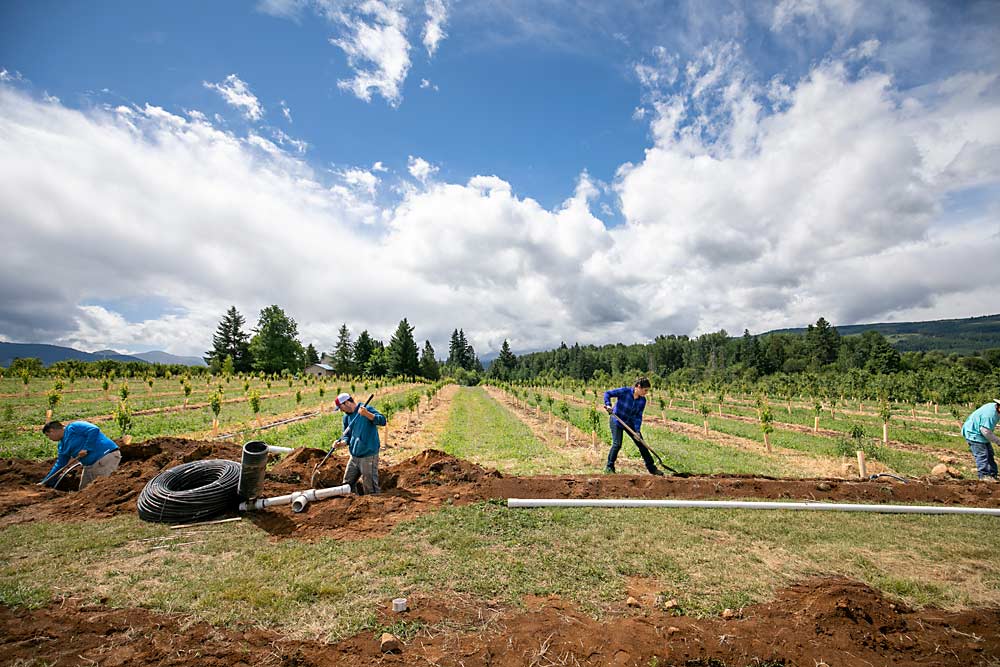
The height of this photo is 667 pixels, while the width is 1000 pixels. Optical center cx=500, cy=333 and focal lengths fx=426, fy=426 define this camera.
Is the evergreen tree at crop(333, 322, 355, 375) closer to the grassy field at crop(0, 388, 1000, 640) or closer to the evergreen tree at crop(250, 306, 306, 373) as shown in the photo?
the evergreen tree at crop(250, 306, 306, 373)

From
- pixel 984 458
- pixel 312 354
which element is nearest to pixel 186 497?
pixel 984 458

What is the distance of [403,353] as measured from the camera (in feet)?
248

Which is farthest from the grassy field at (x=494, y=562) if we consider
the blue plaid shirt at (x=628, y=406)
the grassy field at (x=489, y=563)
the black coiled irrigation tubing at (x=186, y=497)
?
the blue plaid shirt at (x=628, y=406)

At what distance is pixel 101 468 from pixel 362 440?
4747 millimetres

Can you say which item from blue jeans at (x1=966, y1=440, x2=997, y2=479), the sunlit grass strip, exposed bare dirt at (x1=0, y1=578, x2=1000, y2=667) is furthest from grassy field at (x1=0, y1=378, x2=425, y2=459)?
blue jeans at (x1=966, y1=440, x2=997, y2=479)

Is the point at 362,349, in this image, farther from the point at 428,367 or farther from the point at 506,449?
the point at 506,449

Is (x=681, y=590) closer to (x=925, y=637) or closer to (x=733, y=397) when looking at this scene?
(x=925, y=637)

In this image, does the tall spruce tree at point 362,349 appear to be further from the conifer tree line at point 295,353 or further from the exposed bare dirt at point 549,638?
the exposed bare dirt at point 549,638

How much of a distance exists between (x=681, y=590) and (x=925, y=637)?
1844mm

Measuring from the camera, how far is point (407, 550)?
499cm

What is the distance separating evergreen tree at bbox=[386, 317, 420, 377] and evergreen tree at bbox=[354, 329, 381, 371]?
7.57 m

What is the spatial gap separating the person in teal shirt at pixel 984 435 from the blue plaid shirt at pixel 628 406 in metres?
6.40

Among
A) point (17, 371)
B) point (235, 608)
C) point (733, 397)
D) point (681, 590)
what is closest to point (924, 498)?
point (681, 590)

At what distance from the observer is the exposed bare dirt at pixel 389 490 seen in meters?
6.00
